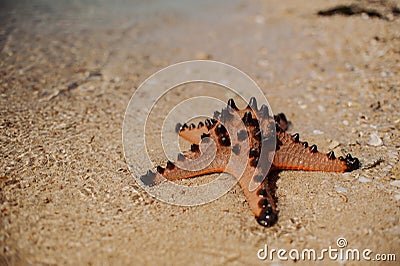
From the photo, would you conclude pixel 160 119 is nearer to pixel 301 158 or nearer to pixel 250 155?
pixel 250 155

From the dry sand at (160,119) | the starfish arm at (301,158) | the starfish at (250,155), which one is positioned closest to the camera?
the dry sand at (160,119)

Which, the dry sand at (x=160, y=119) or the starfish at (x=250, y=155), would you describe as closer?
the dry sand at (x=160, y=119)

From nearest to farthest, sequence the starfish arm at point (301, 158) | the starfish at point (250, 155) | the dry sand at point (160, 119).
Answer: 1. the dry sand at point (160, 119)
2. the starfish at point (250, 155)
3. the starfish arm at point (301, 158)

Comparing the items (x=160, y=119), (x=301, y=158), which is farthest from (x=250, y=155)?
(x=160, y=119)

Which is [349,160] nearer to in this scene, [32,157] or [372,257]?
[372,257]

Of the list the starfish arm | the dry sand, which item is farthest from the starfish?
the dry sand

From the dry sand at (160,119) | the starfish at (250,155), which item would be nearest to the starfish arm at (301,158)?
the starfish at (250,155)

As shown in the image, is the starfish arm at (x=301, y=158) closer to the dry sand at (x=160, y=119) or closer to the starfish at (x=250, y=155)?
the starfish at (x=250, y=155)
